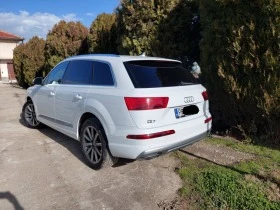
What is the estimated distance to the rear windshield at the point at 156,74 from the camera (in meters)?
3.76

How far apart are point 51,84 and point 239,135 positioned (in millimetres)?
3919

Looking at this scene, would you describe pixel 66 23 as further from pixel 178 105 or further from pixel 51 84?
pixel 178 105

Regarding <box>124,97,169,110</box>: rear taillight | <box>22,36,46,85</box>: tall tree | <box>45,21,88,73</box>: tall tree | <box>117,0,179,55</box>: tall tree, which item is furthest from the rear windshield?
<box>22,36,46,85</box>: tall tree

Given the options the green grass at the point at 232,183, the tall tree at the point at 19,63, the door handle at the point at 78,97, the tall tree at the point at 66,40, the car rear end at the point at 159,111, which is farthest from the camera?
the tall tree at the point at 19,63

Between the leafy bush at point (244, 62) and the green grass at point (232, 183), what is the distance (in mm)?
850

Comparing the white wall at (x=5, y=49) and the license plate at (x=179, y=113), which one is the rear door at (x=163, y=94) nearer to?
the license plate at (x=179, y=113)

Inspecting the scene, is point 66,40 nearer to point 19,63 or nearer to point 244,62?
point 19,63

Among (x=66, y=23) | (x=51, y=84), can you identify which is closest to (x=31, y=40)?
(x=66, y=23)

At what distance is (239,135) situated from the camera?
228 inches

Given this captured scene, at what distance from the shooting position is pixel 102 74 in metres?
4.24

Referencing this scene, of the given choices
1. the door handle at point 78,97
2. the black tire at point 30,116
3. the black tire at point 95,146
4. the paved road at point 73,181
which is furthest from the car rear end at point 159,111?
the black tire at point 30,116

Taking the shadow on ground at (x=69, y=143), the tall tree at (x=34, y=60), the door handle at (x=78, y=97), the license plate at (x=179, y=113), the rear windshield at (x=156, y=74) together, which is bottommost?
the shadow on ground at (x=69, y=143)

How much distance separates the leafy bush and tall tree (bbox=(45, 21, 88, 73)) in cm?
832

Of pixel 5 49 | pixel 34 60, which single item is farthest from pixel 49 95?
pixel 5 49
